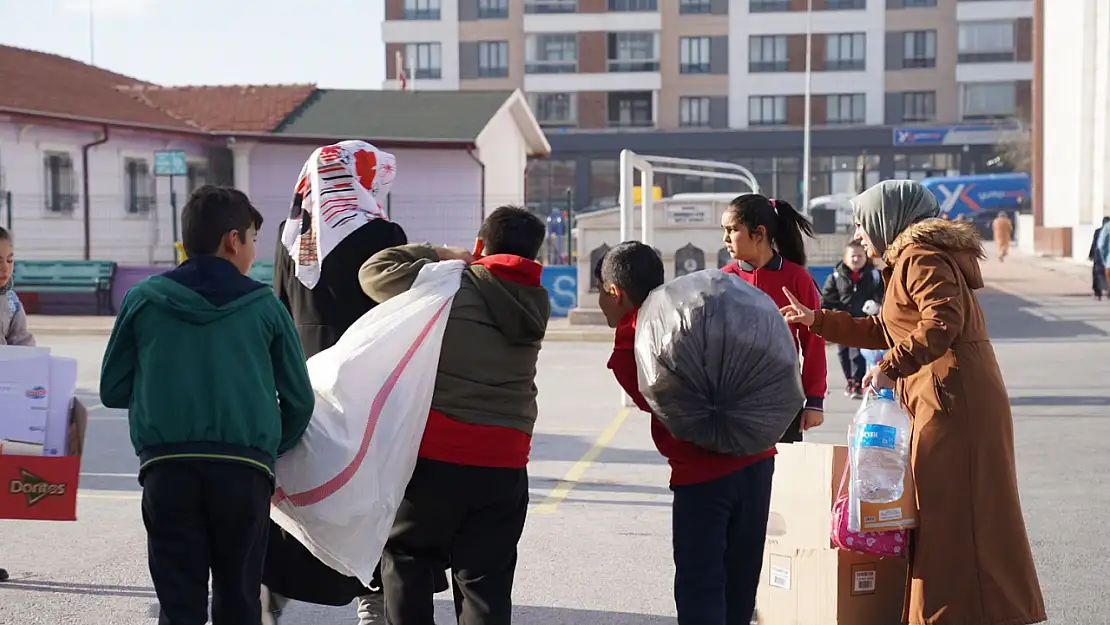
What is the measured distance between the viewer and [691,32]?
63781 mm

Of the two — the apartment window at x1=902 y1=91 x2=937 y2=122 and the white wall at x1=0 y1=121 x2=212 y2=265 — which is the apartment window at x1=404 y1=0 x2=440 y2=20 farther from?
the white wall at x1=0 y1=121 x2=212 y2=265

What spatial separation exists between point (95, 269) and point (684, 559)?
21771 millimetres

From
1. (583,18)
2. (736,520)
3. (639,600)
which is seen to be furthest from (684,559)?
(583,18)

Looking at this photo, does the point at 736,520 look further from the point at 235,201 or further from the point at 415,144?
the point at 415,144

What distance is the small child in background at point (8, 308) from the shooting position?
5.80 m

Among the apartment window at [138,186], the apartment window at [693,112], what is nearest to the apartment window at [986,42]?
the apartment window at [693,112]

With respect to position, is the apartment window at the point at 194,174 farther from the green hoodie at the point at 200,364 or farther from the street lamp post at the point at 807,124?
the green hoodie at the point at 200,364

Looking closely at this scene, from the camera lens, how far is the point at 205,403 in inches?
146

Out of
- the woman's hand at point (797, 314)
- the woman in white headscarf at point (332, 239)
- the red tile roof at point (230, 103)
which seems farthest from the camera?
the red tile roof at point (230, 103)

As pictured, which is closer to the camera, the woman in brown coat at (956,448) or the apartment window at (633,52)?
the woman in brown coat at (956,448)

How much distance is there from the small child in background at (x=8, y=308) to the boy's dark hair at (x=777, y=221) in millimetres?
3256

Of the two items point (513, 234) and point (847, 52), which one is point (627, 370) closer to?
point (513, 234)

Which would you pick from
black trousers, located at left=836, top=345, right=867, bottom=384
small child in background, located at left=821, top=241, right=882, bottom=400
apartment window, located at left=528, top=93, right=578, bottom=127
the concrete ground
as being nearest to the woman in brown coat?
the concrete ground

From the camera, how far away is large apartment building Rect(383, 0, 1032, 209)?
2452 inches
